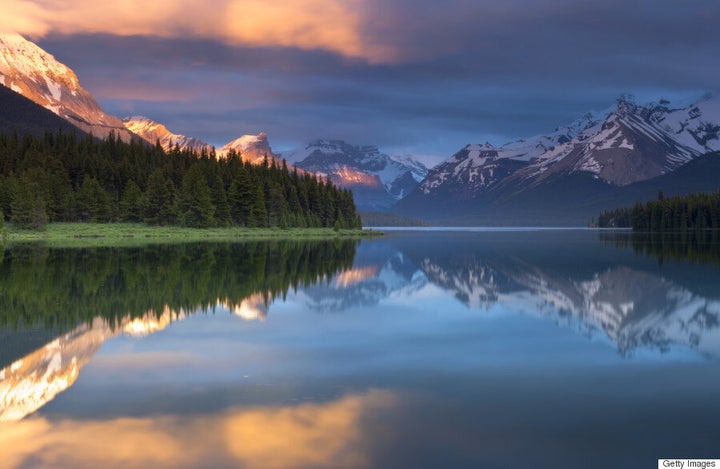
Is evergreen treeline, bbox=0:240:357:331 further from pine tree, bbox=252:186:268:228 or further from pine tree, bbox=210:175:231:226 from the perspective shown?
pine tree, bbox=252:186:268:228

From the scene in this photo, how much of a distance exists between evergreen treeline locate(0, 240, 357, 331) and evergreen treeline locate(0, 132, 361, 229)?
8529 centimetres

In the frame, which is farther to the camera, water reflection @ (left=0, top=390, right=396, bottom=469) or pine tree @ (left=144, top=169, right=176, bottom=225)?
pine tree @ (left=144, top=169, right=176, bottom=225)

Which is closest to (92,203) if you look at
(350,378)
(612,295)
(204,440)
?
(612,295)

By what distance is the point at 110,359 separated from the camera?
20688mm

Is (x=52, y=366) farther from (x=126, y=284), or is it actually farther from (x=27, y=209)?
(x=27, y=209)

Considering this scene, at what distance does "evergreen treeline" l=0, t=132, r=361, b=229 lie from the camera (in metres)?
147

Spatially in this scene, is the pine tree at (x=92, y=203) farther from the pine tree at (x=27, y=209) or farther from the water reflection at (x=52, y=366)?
the water reflection at (x=52, y=366)

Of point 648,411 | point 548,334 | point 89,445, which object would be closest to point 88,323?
point 89,445

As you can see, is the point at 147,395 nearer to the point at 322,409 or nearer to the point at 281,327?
the point at 322,409

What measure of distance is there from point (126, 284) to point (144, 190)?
137m

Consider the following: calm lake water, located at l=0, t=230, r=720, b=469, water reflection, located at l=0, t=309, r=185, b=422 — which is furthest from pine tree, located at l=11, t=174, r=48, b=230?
water reflection, located at l=0, t=309, r=185, b=422

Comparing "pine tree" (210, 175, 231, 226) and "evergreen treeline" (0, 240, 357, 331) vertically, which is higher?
"pine tree" (210, 175, 231, 226)

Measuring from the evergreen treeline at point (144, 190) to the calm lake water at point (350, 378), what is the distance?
11527cm

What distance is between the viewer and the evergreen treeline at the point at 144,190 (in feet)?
481
